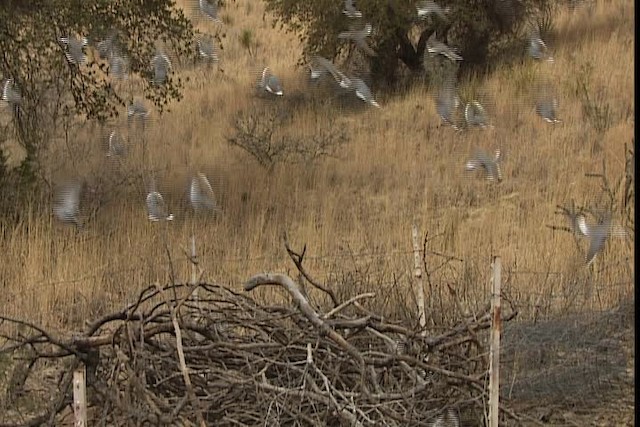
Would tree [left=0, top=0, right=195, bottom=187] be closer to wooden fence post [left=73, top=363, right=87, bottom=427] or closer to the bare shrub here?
the bare shrub

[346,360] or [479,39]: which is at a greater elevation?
[479,39]

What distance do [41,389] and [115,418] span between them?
2.77 ft

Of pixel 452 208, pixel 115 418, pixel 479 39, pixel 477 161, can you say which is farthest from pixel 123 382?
pixel 479 39

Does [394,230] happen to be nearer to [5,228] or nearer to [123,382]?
[5,228]

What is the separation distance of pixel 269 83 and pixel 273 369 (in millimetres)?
11327

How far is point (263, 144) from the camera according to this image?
35.3 feet

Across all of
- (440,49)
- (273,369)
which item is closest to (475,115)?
(440,49)

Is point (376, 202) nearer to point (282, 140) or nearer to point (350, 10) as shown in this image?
point (282, 140)

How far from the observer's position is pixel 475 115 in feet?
36.8

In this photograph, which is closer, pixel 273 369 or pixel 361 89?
pixel 273 369

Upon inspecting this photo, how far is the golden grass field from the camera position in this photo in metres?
5.73

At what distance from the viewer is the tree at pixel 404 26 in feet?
41.1

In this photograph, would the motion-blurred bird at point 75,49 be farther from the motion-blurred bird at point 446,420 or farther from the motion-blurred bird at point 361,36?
the motion-blurred bird at point 446,420

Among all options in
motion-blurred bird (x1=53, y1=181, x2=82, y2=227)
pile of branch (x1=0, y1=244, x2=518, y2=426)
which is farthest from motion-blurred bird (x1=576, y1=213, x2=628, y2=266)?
motion-blurred bird (x1=53, y1=181, x2=82, y2=227)
